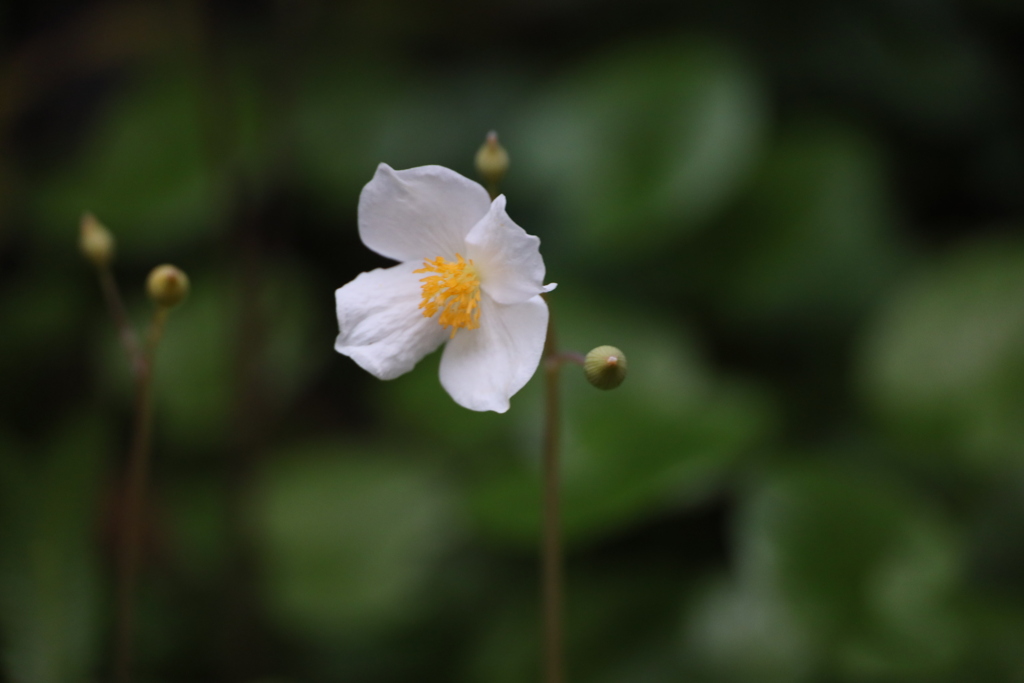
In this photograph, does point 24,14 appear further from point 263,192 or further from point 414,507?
point 414,507

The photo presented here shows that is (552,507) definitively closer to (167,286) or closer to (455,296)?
(455,296)

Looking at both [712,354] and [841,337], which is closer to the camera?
[841,337]

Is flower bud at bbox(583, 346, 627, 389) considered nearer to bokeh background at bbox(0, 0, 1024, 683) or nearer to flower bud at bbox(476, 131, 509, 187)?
flower bud at bbox(476, 131, 509, 187)

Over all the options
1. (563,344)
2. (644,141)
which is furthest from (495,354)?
(644,141)

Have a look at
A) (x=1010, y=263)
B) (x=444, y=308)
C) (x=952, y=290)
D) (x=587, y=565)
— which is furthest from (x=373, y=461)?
(x=1010, y=263)

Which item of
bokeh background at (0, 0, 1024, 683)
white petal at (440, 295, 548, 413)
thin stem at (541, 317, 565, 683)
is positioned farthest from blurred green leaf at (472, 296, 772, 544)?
white petal at (440, 295, 548, 413)
